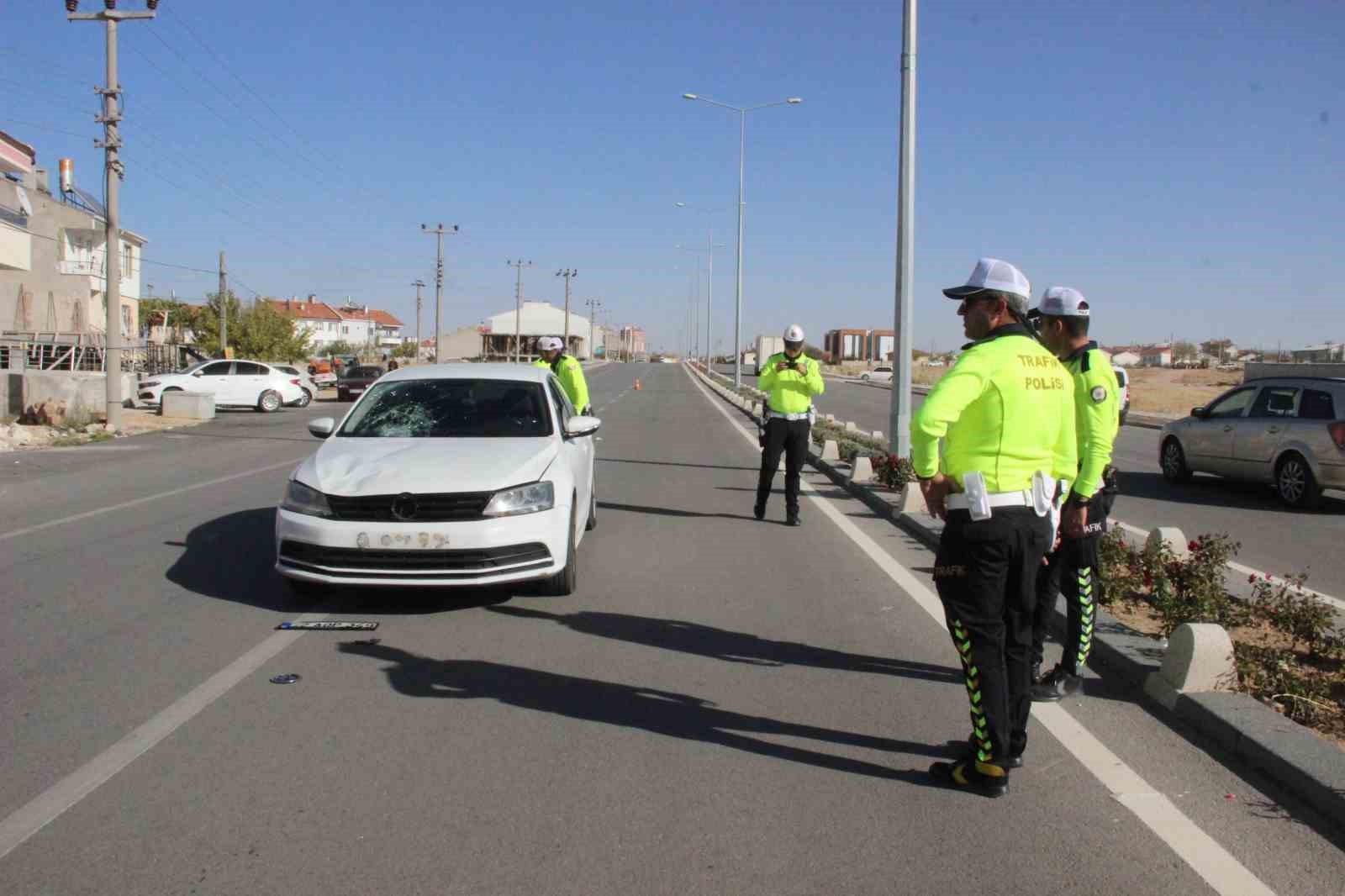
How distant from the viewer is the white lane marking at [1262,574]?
24.6 ft

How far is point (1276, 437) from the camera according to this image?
1370 centimetres

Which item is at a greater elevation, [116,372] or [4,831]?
[116,372]

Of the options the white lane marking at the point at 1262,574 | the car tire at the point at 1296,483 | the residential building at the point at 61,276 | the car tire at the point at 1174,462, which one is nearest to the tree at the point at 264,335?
the residential building at the point at 61,276

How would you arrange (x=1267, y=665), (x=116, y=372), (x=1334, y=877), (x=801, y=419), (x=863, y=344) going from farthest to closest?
(x=863, y=344) < (x=116, y=372) < (x=801, y=419) < (x=1267, y=665) < (x=1334, y=877)

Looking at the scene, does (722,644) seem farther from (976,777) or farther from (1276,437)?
(1276,437)

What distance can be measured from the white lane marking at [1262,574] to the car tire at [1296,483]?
110 inches

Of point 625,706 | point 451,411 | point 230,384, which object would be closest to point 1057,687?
point 625,706

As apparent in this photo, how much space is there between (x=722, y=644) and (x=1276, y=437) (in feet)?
33.6

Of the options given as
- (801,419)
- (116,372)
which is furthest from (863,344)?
(801,419)

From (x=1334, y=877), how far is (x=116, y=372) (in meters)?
25.7

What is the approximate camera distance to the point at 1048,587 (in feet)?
17.2

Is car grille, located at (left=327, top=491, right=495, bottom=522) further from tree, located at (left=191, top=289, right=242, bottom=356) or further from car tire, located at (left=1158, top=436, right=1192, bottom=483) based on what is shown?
tree, located at (left=191, top=289, right=242, bottom=356)

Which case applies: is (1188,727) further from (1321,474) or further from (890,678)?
(1321,474)

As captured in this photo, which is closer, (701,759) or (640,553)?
(701,759)
